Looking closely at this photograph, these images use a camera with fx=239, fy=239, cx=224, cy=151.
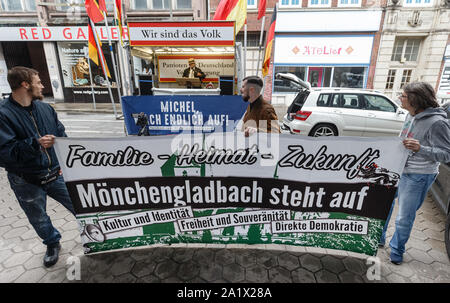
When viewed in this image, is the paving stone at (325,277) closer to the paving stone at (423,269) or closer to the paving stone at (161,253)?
the paving stone at (423,269)

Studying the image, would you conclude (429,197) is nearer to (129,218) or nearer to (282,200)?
(282,200)

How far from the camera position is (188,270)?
8.95 ft

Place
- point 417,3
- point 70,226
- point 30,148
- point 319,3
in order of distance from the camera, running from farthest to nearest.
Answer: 1. point 319,3
2. point 417,3
3. point 70,226
4. point 30,148

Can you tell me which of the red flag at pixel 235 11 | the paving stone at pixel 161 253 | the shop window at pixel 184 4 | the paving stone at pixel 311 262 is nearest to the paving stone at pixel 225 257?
the paving stone at pixel 161 253

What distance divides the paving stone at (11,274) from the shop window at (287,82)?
15.4 m

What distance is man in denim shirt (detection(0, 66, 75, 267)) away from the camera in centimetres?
232

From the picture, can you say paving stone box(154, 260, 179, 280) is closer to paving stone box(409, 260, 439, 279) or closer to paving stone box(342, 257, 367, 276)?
paving stone box(342, 257, 367, 276)

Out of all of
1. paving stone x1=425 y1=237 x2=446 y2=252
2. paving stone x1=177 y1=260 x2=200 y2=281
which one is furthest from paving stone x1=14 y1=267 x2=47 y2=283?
paving stone x1=425 y1=237 x2=446 y2=252

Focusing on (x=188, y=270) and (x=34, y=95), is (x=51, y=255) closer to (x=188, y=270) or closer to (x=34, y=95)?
(x=188, y=270)

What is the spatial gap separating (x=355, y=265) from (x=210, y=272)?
5.54 feet

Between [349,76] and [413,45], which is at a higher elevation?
[413,45]

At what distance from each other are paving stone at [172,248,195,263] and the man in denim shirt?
141cm

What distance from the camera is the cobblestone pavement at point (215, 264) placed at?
2.63 meters

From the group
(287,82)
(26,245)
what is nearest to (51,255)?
(26,245)
